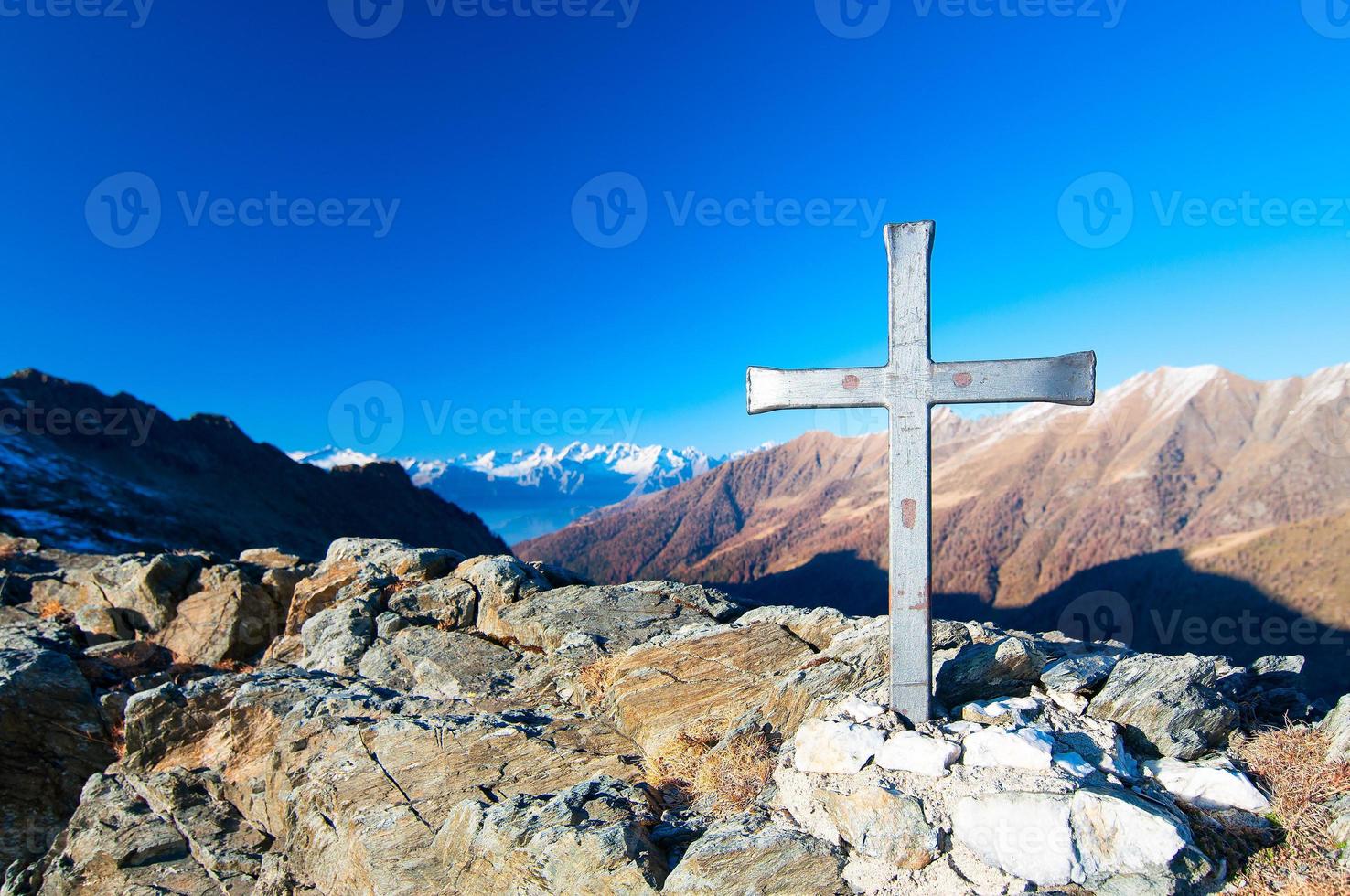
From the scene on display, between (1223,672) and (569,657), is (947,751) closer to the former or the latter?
(1223,672)

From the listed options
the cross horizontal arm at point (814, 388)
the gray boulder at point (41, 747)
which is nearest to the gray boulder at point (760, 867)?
the cross horizontal arm at point (814, 388)

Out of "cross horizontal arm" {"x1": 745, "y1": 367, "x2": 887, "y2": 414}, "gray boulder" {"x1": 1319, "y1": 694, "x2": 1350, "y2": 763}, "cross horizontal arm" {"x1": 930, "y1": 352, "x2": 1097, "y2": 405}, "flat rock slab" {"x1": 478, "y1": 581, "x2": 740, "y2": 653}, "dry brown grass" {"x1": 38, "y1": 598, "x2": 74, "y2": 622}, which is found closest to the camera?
"gray boulder" {"x1": 1319, "y1": 694, "x2": 1350, "y2": 763}

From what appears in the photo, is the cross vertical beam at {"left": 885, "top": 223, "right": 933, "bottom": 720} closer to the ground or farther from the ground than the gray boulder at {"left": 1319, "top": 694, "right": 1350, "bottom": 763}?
farther from the ground

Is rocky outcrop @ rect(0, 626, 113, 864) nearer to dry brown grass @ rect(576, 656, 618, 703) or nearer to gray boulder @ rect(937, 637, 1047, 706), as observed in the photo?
dry brown grass @ rect(576, 656, 618, 703)

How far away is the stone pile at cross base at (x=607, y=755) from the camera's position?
5902 millimetres

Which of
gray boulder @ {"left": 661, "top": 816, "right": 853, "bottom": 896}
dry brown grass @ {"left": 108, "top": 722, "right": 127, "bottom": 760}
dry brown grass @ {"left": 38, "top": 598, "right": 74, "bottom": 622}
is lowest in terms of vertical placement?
dry brown grass @ {"left": 108, "top": 722, "right": 127, "bottom": 760}

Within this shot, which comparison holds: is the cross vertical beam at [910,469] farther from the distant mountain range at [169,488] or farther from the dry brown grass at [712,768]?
the distant mountain range at [169,488]

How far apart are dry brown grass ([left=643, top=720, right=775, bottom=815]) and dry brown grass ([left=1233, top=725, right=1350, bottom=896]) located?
4.06 metres

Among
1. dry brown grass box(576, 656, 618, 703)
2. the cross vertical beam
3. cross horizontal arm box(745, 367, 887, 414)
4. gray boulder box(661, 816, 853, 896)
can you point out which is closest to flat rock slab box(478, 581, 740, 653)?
dry brown grass box(576, 656, 618, 703)

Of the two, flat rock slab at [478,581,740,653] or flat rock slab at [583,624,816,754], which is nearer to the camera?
flat rock slab at [583,624,816,754]

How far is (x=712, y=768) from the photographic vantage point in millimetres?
7508

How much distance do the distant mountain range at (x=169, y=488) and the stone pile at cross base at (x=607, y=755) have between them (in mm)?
56966

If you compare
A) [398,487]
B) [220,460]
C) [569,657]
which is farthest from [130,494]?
[569,657]

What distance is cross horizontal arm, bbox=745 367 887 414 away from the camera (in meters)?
7.44
